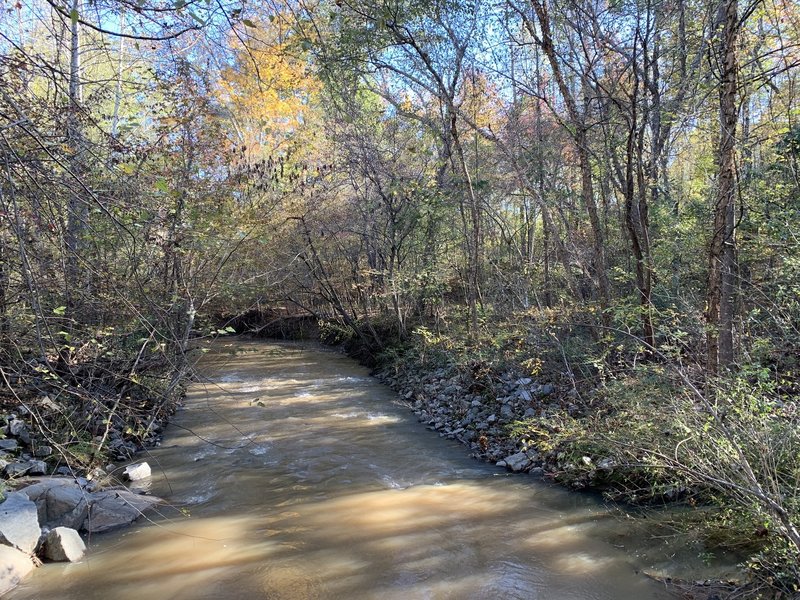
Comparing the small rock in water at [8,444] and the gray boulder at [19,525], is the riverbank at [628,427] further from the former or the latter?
the small rock in water at [8,444]

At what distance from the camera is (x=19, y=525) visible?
13.5ft

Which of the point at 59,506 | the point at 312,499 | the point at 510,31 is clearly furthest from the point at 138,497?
the point at 510,31

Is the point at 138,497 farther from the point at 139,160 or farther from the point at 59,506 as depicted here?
the point at 139,160

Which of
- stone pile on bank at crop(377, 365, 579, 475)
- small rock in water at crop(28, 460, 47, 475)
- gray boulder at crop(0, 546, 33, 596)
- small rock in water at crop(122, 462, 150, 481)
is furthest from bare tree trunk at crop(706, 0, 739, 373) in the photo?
small rock in water at crop(28, 460, 47, 475)

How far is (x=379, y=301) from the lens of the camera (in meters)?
13.6

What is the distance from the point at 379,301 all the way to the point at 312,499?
834 centimetres

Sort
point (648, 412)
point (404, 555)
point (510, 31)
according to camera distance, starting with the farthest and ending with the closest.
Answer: point (510, 31) → point (648, 412) → point (404, 555)

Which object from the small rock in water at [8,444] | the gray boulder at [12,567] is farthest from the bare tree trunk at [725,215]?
the small rock in water at [8,444]

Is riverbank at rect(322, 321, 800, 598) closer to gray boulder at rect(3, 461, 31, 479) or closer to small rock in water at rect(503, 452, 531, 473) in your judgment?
small rock in water at rect(503, 452, 531, 473)

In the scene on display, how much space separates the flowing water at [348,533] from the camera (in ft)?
12.6

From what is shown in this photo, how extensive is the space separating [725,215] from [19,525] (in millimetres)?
7155

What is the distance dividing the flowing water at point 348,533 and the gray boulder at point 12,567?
0.08 metres

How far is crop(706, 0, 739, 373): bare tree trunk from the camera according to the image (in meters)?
5.10

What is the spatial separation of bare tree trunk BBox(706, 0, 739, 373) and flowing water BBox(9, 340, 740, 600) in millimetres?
2208
